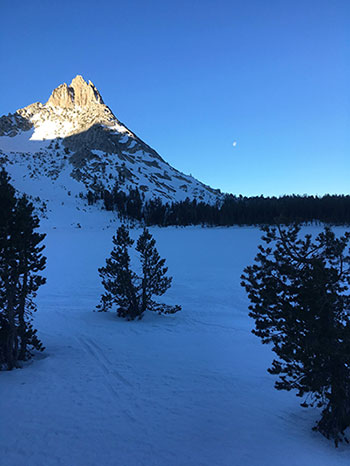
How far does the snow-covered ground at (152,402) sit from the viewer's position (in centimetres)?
558

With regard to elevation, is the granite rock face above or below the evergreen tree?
above

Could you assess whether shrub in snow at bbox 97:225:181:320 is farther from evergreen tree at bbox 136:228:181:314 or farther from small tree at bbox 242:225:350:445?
small tree at bbox 242:225:350:445

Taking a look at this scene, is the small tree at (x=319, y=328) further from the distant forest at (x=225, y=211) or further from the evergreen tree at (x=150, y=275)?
the distant forest at (x=225, y=211)

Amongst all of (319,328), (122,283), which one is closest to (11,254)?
(122,283)

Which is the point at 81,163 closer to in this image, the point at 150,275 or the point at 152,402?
the point at 150,275

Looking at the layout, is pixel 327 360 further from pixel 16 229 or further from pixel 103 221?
pixel 103 221

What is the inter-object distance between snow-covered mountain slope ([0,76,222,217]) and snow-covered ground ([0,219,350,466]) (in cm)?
10994

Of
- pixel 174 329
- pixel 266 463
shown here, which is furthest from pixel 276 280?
pixel 174 329

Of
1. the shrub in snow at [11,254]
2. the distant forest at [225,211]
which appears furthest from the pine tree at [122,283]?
the distant forest at [225,211]

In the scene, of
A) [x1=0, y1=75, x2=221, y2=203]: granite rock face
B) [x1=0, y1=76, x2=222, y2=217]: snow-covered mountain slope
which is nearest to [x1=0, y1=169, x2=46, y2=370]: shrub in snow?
[x1=0, y1=76, x2=222, y2=217]: snow-covered mountain slope

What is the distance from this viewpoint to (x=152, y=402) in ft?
25.3

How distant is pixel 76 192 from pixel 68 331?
117870 mm

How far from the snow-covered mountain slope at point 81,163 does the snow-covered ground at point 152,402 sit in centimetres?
10994

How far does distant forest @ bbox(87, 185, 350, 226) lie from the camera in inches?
3856
